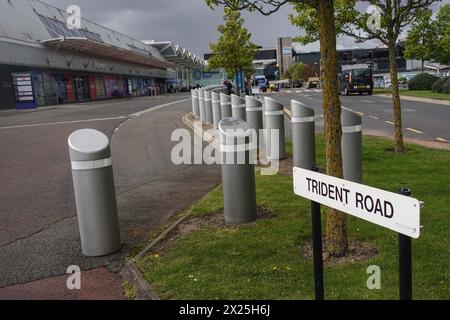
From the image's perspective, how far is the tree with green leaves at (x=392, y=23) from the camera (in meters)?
9.88

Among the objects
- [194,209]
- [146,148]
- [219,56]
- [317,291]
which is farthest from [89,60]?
[317,291]

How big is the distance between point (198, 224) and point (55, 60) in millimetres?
38298

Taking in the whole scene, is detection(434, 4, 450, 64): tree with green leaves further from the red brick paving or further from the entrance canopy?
the red brick paving

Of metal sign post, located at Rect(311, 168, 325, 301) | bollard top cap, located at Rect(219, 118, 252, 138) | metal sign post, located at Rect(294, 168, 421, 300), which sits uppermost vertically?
bollard top cap, located at Rect(219, 118, 252, 138)

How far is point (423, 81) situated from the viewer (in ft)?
144

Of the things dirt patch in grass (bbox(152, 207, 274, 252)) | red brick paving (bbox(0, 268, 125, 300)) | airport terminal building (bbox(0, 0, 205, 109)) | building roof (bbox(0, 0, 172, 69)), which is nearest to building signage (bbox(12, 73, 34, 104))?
airport terminal building (bbox(0, 0, 205, 109))

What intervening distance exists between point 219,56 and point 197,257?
30335 millimetres

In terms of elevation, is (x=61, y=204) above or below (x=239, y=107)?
below

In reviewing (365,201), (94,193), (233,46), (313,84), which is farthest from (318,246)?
(313,84)

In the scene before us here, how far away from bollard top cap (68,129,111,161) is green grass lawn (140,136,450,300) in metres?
1.13

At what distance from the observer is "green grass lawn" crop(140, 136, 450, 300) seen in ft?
12.4

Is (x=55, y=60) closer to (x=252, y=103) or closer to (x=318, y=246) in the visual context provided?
(x=252, y=103)

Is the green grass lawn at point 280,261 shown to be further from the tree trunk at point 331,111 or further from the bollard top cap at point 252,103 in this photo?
the bollard top cap at point 252,103

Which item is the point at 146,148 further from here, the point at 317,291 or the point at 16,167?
the point at 317,291
